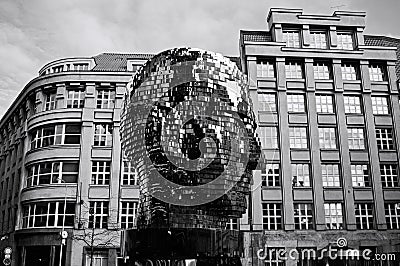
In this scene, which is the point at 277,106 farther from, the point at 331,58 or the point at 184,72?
the point at 184,72

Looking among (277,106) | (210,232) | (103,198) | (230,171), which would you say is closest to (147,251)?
(210,232)

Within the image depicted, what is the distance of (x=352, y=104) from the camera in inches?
1470

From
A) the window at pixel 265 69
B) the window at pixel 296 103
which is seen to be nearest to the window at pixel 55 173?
the window at pixel 265 69

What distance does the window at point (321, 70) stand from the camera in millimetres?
37625

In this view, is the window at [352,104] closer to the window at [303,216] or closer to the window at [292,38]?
the window at [292,38]

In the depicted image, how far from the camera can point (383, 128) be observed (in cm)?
3722

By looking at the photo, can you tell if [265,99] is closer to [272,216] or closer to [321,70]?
[321,70]

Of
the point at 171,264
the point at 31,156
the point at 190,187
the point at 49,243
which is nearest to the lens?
the point at 171,264

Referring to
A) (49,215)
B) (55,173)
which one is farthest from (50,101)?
(49,215)

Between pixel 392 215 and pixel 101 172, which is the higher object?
pixel 101 172

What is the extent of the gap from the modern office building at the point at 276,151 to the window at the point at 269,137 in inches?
3.5

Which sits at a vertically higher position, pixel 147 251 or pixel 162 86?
pixel 162 86

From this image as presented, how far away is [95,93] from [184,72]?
29307mm

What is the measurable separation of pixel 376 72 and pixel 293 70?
7.49 metres
